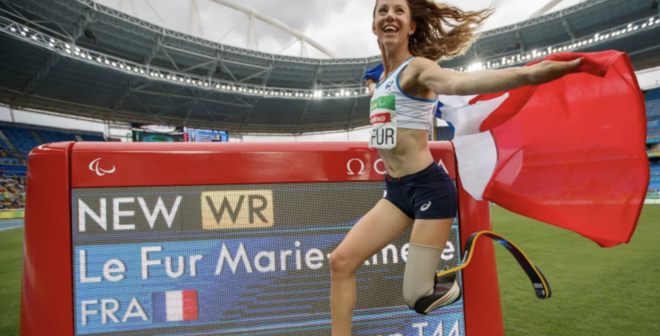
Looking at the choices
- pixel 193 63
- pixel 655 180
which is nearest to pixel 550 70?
pixel 193 63

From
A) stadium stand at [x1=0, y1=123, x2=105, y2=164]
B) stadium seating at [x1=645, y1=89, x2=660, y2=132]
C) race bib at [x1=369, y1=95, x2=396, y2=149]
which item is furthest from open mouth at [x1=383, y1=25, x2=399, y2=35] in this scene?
stadium seating at [x1=645, y1=89, x2=660, y2=132]

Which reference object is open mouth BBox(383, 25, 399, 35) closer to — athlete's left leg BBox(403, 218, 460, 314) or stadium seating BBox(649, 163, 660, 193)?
athlete's left leg BBox(403, 218, 460, 314)

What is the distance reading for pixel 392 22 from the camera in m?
1.59

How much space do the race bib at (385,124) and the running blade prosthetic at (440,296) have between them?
0.59 metres

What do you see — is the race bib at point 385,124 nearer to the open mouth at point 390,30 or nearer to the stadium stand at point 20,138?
the open mouth at point 390,30

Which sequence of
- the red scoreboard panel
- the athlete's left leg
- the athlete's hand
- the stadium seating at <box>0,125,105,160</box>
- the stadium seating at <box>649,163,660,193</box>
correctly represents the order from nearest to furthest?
the athlete's hand, the athlete's left leg, the red scoreboard panel, the stadium seating at <box>649,163,660,193</box>, the stadium seating at <box>0,125,105,160</box>

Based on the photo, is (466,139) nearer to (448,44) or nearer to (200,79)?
(448,44)

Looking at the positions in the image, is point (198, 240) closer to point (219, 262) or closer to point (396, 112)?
point (219, 262)

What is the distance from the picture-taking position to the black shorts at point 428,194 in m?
1.51

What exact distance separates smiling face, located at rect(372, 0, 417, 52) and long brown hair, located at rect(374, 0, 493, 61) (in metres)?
0.14

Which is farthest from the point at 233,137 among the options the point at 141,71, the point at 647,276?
the point at 647,276

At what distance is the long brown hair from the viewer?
1.75 metres

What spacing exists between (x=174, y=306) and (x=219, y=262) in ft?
0.87

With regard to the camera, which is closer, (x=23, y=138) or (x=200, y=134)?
(x=200, y=134)
